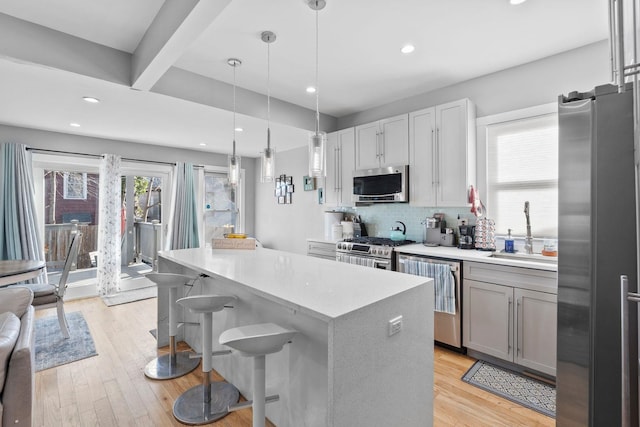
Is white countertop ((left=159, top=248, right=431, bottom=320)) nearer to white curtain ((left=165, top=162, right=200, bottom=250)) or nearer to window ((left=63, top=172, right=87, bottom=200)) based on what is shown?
white curtain ((left=165, top=162, right=200, bottom=250))

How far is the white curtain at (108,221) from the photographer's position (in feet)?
15.1

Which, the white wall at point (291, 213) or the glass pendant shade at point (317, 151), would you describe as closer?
the glass pendant shade at point (317, 151)

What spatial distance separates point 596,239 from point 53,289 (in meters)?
4.36

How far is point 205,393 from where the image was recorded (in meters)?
2.04

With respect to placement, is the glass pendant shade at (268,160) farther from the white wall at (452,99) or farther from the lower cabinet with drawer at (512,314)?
the white wall at (452,99)

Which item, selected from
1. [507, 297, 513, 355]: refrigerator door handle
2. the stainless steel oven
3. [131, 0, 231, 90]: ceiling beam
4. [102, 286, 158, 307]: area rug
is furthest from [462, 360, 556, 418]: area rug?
[102, 286, 158, 307]: area rug

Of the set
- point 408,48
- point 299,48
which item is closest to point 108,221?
point 299,48

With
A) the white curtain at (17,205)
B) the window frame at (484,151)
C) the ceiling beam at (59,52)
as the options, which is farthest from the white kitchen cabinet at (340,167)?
the white curtain at (17,205)

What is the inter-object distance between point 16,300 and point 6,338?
62cm

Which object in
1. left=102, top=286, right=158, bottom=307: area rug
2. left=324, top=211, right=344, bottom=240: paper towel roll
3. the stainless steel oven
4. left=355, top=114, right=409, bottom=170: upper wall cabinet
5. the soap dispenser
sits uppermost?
left=355, top=114, right=409, bottom=170: upper wall cabinet

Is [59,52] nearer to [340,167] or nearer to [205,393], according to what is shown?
[205,393]

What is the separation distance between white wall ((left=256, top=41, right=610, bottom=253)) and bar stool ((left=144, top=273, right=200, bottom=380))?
2.55m

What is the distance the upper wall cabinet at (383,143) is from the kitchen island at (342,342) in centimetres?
194

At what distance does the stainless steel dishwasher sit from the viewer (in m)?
2.75
